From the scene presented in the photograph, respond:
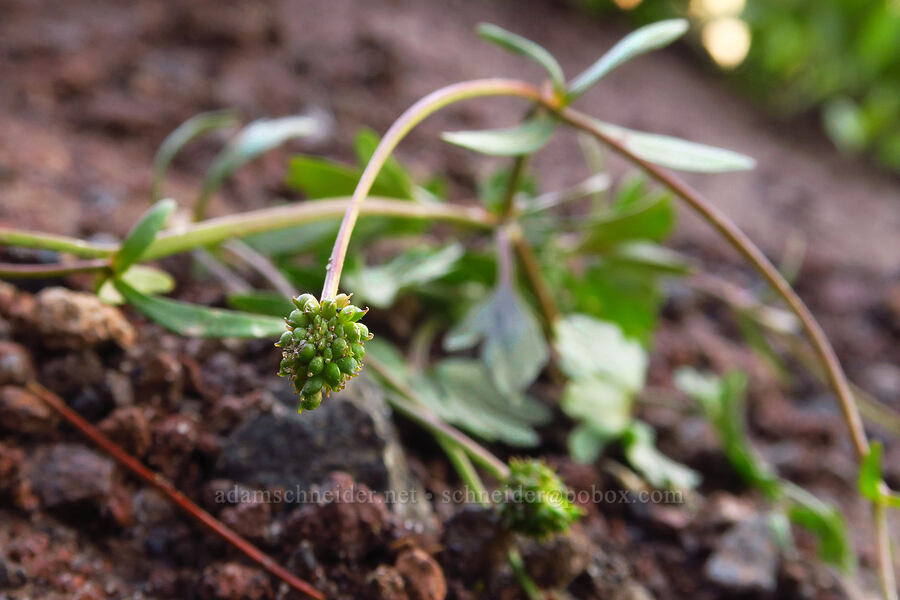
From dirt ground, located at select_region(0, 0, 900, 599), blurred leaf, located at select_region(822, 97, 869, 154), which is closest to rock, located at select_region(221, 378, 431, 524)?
dirt ground, located at select_region(0, 0, 900, 599)

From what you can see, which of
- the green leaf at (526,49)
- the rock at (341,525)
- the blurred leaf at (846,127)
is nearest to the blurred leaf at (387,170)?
the green leaf at (526,49)

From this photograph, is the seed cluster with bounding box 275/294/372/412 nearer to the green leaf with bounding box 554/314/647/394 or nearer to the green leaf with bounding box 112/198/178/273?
the green leaf with bounding box 112/198/178/273

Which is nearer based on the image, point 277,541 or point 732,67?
point 277,541

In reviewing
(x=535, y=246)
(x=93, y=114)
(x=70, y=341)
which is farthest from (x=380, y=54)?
(x=70, y=341)

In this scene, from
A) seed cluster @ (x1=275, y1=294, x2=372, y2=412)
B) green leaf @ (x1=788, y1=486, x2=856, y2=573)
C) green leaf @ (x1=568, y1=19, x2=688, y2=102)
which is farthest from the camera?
green leaf @ (x1=788, y1=486, x2=856, y2=573)

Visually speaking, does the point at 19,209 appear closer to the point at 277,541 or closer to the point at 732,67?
the point at 277,541

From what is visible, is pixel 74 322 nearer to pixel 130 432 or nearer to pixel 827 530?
pixel 130 432
